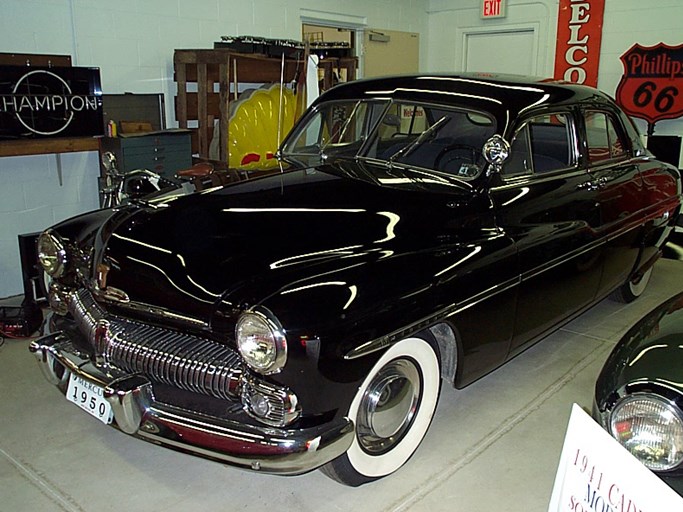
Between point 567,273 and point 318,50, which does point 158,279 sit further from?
point 318,50

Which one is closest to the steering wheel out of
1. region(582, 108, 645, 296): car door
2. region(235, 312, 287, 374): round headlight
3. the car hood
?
the car hood

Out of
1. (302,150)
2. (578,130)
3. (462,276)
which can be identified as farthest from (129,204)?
(578,130)

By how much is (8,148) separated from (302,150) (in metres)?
1.99

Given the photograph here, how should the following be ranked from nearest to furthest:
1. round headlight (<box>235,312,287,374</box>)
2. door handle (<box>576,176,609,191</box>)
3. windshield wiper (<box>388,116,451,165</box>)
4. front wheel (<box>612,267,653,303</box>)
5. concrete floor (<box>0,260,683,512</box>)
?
1. round headlight (<box>235,312,287,374</box>)
2. concrete floor (<box>0,260,683,512</box>)
3. windshield wiper (<box>388,116,451,165</box>)
4. door handle (<box>576,176,609,191</box>)
5. front wheel (<box>612,267,653,303</box>)

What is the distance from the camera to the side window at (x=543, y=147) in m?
3.07

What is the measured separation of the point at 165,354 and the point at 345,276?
0.68 meters

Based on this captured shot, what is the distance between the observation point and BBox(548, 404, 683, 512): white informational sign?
1.23 meters

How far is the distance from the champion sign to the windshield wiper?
8.10ft

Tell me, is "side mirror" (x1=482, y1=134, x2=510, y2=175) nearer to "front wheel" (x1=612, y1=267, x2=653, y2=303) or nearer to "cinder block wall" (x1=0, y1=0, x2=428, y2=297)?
"front wheel" (x1=612, y1=267, x2=653, y2=303)

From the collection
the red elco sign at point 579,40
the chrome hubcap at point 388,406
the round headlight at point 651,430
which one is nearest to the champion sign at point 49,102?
the chrome hubcap at point 388,406

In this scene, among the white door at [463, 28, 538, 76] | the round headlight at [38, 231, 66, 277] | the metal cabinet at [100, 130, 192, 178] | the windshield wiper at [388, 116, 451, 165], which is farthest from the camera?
the white door at [463, 28, 538, 76]

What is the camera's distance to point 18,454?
263 cm

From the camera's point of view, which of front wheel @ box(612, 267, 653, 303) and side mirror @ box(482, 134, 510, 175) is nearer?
side mirror @ box(482, 134, 510, 175)

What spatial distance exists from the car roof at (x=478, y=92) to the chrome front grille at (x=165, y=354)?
5.49 feet
